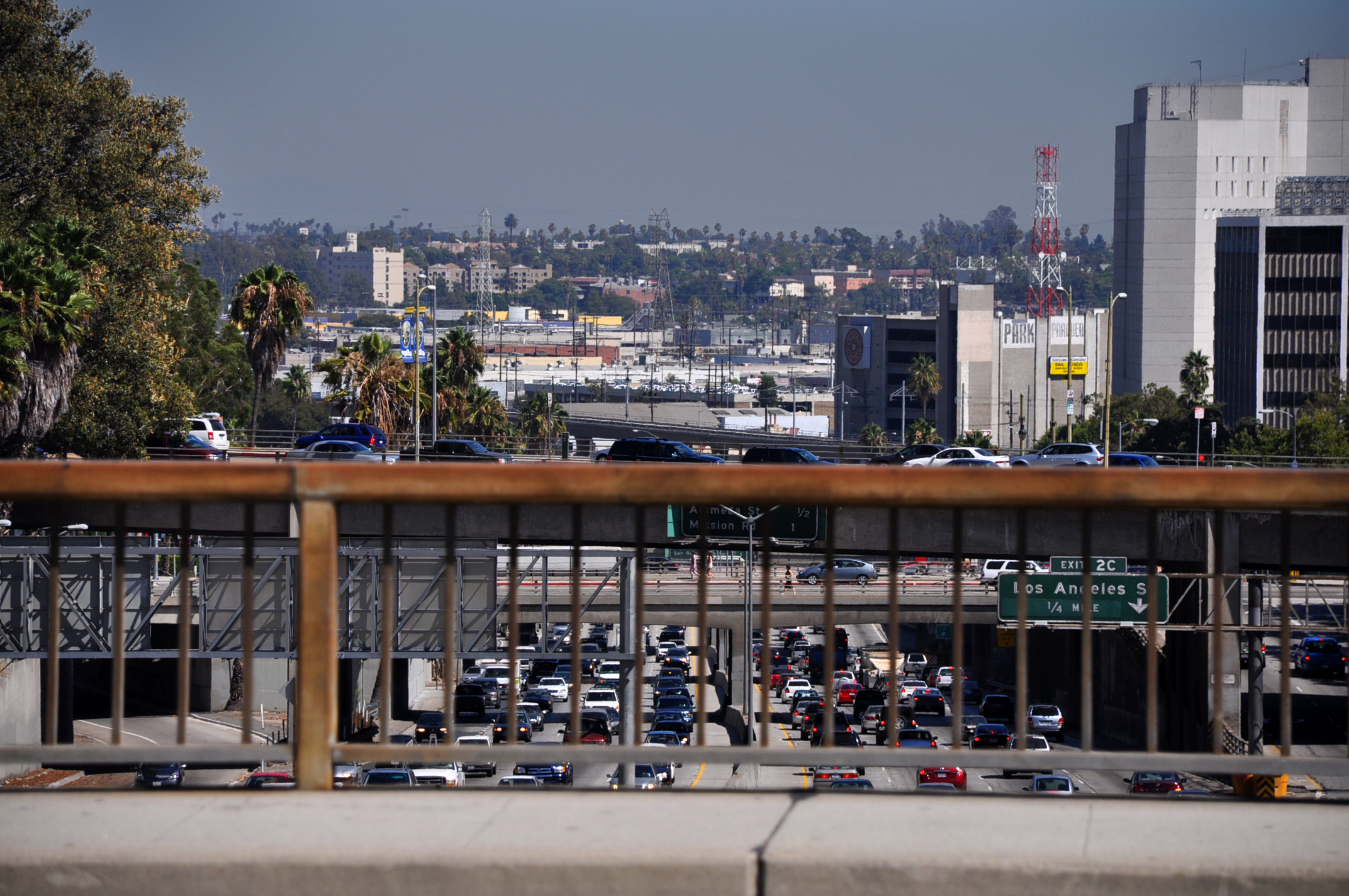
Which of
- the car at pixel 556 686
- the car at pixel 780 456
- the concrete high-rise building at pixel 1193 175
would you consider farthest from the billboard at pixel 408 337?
the concrete high-rise building at pixel 1193 175

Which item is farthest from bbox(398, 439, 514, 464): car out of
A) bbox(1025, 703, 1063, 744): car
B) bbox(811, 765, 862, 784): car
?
bbox(811, 765, 862, 784): car

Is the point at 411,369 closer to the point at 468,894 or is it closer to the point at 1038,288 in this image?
the point at 468,894

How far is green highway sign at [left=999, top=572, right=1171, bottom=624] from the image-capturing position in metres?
10.6

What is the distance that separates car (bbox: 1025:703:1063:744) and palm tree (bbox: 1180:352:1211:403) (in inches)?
2337

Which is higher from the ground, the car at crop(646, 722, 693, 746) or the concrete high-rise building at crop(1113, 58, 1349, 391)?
the concrete high-rise building at crop(1113, 58, 1349, 391)

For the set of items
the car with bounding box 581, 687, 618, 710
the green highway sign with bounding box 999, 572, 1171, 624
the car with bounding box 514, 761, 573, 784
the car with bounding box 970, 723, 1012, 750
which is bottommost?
the car with bounding box 581, 687, 618, 710

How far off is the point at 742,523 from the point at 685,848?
187 centimetres

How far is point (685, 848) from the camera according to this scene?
3.49m

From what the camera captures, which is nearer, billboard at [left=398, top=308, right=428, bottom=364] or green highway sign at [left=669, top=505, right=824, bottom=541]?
green highway sign at [left=669, top=505, right=824, bottom=541]

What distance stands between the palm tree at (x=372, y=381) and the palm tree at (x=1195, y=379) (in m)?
57.7

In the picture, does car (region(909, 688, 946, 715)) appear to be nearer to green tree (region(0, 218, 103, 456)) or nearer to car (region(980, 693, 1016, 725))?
car (region(980, 693, 1016, 725))

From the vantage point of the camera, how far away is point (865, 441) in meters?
120

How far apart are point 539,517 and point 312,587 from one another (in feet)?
71.7

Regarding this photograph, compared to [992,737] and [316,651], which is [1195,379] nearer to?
[992,737]
